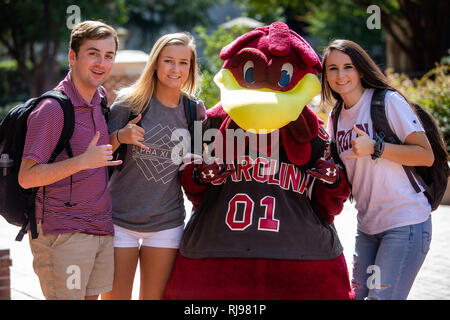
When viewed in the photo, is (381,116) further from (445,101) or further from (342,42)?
(445,101)

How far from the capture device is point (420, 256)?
3379 millimetres

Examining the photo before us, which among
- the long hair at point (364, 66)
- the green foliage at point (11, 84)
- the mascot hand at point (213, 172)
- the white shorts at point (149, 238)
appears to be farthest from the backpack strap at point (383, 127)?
the green foliage at point (11, 84)

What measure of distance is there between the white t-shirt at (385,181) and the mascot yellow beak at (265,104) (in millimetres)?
448

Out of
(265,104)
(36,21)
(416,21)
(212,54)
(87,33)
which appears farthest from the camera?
(36,21)

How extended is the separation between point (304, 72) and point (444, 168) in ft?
3.80

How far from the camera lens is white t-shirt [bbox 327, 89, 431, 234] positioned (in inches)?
134

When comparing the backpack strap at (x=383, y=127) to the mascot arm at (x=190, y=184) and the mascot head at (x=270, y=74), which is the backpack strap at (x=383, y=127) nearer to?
the mascot head at (x=270, y=74)

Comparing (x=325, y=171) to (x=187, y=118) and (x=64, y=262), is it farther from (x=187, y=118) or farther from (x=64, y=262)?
(x=64, y=262)

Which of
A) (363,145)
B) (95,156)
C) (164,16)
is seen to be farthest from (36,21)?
(363,145)

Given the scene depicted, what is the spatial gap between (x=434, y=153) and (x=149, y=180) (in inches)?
74.0

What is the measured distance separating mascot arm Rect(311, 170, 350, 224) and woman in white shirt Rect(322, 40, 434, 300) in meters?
0.19

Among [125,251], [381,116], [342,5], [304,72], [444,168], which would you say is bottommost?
[125,251]

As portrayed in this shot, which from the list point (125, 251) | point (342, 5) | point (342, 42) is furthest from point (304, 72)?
point (342, 5)

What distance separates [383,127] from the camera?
11.3ft
